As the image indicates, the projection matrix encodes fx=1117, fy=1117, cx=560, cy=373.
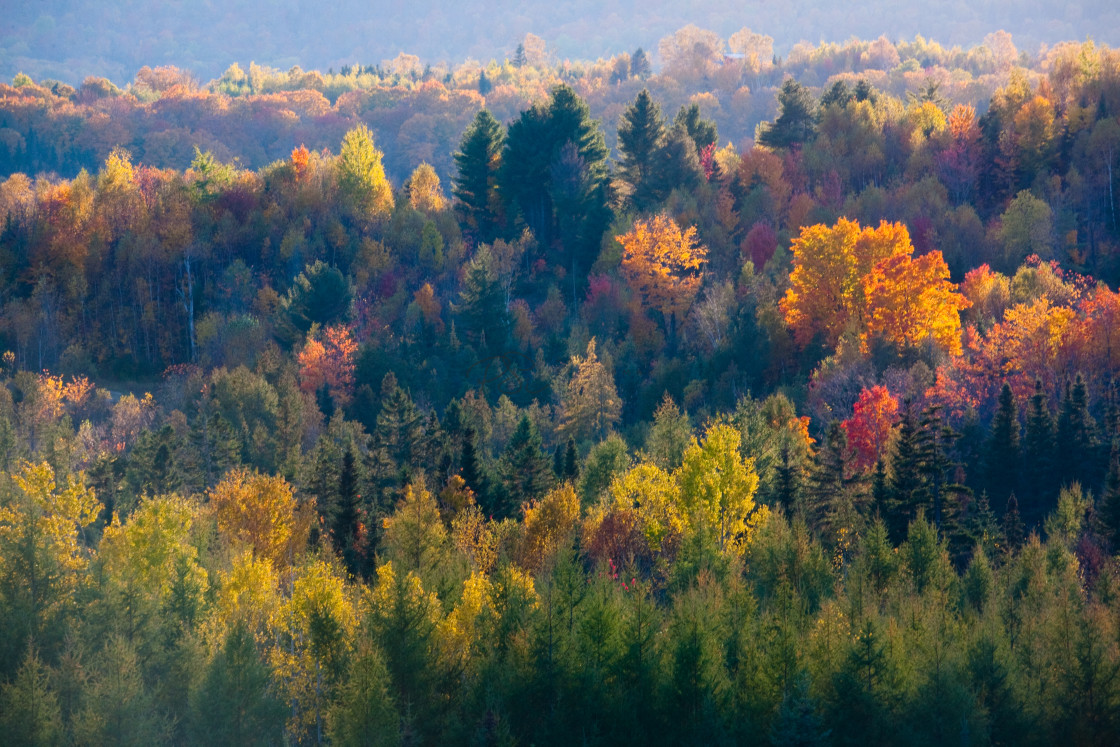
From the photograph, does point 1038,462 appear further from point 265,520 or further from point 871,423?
point 265,520

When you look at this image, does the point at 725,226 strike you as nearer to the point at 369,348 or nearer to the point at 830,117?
the point at 830,117

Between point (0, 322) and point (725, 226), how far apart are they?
232ft

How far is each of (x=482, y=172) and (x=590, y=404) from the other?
3919cm

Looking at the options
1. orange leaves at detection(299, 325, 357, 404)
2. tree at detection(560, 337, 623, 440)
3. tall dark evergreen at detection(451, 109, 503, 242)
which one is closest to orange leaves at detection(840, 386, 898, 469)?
tree at detection(560, 337, 623, 440)

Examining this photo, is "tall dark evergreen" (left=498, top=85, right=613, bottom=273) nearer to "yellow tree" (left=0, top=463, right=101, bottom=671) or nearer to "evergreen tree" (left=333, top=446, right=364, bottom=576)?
"evergreen tree" (left=333, top=446, right=364, bottom=576)

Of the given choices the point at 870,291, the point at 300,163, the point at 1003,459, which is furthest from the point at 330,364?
the point at 1003,459

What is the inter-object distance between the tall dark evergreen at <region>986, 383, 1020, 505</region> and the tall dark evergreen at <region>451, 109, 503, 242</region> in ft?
196

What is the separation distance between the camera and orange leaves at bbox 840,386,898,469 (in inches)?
2844

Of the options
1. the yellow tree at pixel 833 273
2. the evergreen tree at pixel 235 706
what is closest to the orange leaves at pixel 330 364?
the yellow tree at pixel 833 273

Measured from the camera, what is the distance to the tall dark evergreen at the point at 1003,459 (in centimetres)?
6312

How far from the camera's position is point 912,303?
276 feet

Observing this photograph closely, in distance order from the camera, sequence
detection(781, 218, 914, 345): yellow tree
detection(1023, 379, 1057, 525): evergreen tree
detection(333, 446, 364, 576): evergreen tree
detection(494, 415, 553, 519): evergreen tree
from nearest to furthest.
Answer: detection(333, 446, 364, 576): evergreen tree, detection(1023, 379, 1057, 525): evergreen tree, detection(494, 415, 553, 519): evergreen tree, detection(781, 218, 914, 345): yellow tree

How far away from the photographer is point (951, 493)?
188 ft

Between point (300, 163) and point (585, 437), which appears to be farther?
point (300, 163)
